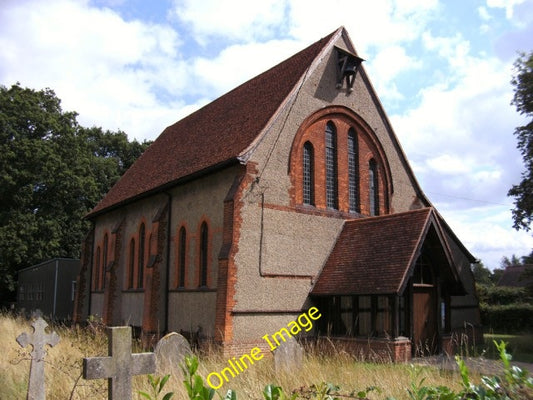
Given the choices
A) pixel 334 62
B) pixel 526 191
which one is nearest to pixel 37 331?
pixel 334 62

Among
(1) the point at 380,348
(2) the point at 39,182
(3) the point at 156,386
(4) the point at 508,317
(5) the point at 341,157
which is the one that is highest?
(2) the point at 39,182

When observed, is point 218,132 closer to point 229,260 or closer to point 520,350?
point 229,260

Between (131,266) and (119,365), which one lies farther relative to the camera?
(131,266)

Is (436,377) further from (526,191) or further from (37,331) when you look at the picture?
(526,191)

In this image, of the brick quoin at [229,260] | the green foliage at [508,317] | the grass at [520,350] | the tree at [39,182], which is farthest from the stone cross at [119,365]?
the tree at [39,182]

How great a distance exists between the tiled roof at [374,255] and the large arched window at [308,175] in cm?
195

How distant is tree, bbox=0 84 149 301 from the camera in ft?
120

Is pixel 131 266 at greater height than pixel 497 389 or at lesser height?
greater

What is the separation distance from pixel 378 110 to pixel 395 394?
17.3m

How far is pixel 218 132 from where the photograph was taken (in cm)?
2242

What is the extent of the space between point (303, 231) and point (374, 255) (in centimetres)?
268

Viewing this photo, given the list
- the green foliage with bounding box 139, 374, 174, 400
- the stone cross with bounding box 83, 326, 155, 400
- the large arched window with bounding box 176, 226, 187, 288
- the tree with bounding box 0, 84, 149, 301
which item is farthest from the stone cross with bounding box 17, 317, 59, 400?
the tree with bounding box 0, 84, 149, 301

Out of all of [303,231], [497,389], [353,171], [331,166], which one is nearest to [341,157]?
[331,166]

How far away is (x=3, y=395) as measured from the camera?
10.0 metres
